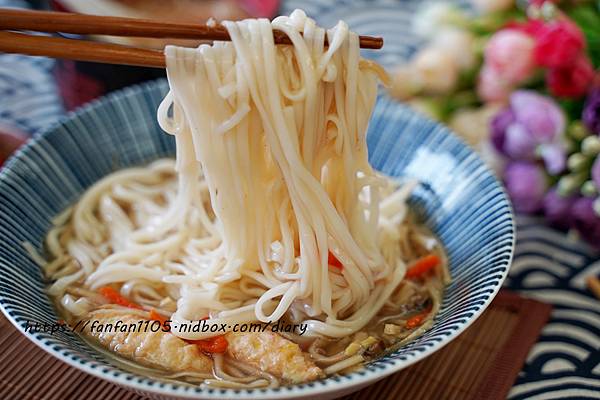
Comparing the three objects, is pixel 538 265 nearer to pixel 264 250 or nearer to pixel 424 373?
pixel 424 373

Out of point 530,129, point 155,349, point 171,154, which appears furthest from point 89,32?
point 530,129

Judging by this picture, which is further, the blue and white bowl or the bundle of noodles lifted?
the bundle of noodles lifted

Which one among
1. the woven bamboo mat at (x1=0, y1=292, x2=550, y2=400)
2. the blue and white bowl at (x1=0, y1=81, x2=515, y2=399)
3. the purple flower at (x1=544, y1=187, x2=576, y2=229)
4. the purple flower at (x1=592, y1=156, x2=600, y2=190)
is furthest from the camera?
the purple flower at (x1=544, y1=187, x2=576, y2=229)

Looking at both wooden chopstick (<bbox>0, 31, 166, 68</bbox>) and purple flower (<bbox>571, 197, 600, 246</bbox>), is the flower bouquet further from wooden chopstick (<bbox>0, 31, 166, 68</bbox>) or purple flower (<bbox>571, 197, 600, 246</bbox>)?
wooden chopstick (<bbox>0, 31, 166, 68</bbox>)

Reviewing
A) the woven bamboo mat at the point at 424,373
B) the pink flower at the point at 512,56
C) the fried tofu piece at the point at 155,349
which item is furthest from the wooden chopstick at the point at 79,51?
the pink flower at the point at 512,56

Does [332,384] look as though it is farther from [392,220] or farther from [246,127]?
[392,220]

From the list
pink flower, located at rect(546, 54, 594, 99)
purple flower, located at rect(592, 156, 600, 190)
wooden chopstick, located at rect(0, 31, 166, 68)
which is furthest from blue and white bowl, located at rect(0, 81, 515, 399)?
wooden chopstick, located at rect(0, 31, 166, 68)

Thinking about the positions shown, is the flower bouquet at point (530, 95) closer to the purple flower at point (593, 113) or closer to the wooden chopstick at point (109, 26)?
the purple flower at point (593, 113)
